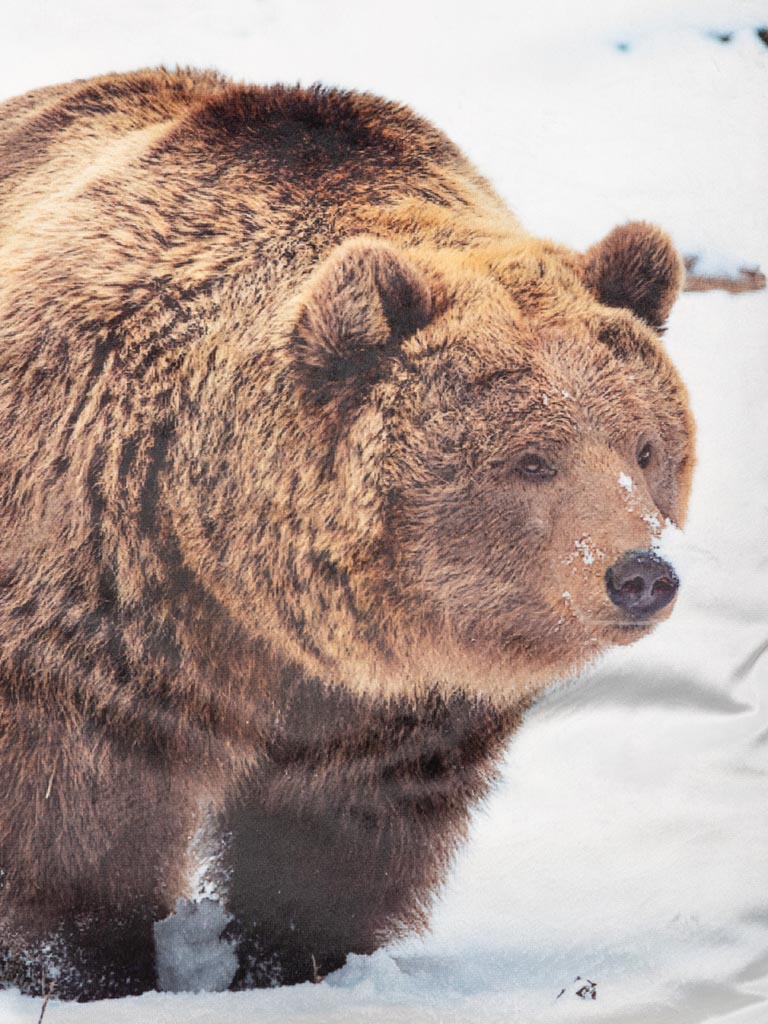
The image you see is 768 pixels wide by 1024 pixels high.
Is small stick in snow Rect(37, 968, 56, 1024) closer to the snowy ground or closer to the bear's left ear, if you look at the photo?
the snowy ground

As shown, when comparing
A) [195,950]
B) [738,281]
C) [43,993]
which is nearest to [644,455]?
[738,281]

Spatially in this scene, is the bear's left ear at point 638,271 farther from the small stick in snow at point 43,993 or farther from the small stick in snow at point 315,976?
the small stick in snow at point 43,993

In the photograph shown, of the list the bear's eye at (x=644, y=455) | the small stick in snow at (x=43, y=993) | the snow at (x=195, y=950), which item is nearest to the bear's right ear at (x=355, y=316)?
the bear's eye at (x=644, y=455)

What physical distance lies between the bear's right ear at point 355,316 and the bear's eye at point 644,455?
405mm

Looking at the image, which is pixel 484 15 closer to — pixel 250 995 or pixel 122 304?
pixel 122 304

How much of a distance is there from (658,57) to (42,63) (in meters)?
1.03

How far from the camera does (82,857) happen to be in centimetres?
194

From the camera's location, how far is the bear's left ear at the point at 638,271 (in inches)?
71.4

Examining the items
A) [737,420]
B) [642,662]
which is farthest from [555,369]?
[642,662]


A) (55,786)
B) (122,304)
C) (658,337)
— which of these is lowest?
(55,786)

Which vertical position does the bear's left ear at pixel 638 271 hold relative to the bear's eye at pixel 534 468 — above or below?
above

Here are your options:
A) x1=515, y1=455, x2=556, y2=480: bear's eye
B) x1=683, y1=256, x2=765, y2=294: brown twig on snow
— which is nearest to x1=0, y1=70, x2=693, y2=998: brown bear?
x1=515, y1=455, x2=556, y2=480: bear's eye

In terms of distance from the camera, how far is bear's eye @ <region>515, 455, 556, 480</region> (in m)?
1.66

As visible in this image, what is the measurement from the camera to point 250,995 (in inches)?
75.5
